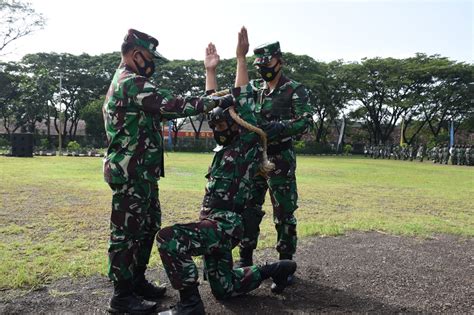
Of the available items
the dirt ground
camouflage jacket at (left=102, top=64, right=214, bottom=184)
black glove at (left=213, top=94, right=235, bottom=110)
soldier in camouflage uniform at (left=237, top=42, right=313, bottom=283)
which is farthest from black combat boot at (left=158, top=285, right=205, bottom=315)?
black glove at (left=213, top=94, right=235, bottom=110)

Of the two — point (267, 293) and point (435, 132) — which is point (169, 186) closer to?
point (267, 293)

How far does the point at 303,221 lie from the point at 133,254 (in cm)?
492

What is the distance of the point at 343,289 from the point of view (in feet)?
13.6

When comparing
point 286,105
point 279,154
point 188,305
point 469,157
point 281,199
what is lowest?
point 188,305

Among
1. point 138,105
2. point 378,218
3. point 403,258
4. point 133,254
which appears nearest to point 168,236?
point 133,254

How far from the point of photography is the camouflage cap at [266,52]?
14.1 ft

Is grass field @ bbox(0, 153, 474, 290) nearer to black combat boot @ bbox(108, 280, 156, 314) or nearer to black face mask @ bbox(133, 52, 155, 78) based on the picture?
black combat boot @ bbox(108, 280, 156, 314)

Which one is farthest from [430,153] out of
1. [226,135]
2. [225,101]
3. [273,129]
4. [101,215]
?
[225,101]

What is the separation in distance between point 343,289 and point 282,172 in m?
1.26

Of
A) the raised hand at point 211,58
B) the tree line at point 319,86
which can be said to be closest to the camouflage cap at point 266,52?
the raised hand at point 211,58

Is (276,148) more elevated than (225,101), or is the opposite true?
(225,101)

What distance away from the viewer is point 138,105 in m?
3.40

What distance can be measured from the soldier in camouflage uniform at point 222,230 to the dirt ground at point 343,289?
23 cm

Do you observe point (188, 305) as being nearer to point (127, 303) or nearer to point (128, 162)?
point (127, 303)
